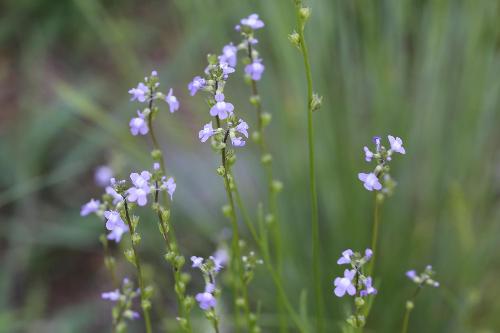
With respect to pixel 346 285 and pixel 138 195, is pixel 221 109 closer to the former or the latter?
pixel 138 195

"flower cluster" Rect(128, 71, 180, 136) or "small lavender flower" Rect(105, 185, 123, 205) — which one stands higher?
"flower cluster" Rect(128, 71, 180, 136)

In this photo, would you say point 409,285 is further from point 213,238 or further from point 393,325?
point 213,238

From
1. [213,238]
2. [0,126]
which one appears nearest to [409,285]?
[213,238]

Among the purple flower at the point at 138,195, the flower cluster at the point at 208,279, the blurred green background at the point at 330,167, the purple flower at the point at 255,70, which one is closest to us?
the purple flower at the point at 138,195

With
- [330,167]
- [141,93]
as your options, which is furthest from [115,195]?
[330,167]

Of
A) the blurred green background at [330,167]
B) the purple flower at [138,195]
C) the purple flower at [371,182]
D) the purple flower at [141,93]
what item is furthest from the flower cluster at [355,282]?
the blurred green background at [330,167]

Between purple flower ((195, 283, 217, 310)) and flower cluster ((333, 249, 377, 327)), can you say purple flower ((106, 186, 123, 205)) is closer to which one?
purple flower ((195, 283, 217, 310))

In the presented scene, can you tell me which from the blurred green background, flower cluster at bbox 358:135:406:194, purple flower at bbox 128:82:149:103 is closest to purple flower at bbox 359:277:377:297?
flower cluster at bbox 358:135:406:194

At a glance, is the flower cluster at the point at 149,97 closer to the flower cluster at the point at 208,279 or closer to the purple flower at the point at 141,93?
the purple flower at the point at 141,93
